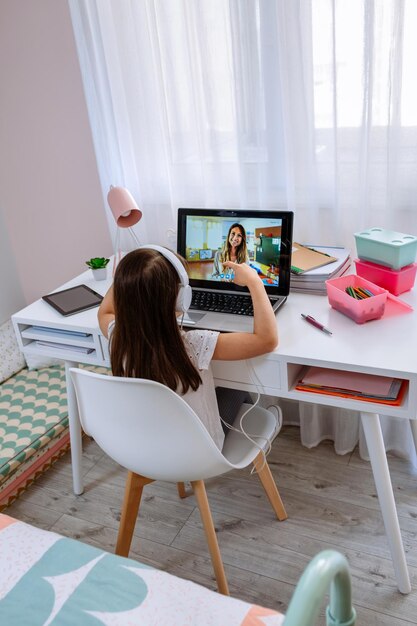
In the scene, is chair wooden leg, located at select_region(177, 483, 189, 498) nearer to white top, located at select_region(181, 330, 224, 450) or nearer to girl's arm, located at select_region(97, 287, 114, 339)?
white top, located at select_region(181, 330, 224, 450)

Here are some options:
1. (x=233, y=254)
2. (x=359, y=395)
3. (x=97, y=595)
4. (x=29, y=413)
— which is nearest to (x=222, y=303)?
(x=233, y=254)

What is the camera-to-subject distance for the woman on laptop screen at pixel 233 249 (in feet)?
5.50

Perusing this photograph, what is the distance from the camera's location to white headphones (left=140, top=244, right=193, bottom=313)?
132 cm

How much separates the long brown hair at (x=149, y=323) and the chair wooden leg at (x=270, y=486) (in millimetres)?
449

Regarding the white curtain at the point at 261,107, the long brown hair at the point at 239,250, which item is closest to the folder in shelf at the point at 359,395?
the long brown hair at the point at 239,250

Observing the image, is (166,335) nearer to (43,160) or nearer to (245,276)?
(245,276)

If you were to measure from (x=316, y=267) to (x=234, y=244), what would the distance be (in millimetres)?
246

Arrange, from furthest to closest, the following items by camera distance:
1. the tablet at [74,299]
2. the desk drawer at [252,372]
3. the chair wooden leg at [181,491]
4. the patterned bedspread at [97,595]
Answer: the chair wooden leg at [181,491] < the tablet at [74,299] < the desk drawer at [252,372] < the patterned bedspread at [97,595]

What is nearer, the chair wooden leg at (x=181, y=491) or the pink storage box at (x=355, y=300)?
the pink storage box at (x=355, y=300)

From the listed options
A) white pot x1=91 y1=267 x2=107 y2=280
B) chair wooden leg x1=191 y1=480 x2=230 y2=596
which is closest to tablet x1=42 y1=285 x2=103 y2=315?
white pot x1=91 y1=267 x2=107 y2=280

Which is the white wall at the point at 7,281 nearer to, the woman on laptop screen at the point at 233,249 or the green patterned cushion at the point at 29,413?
the green patterned cushion at the point at 29,413

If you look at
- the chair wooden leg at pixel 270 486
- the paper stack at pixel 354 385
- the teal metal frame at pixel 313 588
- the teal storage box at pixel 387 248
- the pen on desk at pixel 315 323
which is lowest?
the chair wooden leg at pixel 270 486

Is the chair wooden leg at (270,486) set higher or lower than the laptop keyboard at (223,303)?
lower

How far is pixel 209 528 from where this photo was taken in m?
1.49
